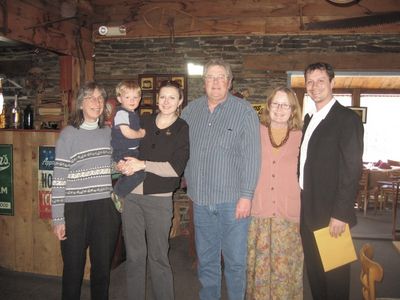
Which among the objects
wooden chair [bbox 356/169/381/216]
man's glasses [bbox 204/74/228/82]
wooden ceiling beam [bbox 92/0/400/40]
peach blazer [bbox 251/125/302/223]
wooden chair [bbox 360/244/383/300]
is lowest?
wooden chair [bbox 356/169/381/216]

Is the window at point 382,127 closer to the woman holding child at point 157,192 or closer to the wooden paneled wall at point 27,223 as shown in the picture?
the woman holding child at point 157,192

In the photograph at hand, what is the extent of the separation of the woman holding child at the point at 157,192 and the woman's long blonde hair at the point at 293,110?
0.58m

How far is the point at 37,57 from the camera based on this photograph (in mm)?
5305

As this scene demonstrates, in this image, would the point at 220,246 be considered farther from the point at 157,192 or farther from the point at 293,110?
the point at 293,110

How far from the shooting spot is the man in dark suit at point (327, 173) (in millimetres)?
1942

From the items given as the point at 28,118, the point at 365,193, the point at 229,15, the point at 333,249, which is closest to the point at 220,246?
the point at 333,249

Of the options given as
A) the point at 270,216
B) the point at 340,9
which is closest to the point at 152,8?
the point at 340,9

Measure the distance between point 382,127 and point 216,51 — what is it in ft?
22.7

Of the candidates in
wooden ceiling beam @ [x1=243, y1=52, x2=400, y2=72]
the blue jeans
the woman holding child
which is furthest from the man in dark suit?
wooden ceiling beam @ [x1=243, y1=52, x2=400, y2=72]

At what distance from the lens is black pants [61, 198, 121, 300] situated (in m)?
2.17

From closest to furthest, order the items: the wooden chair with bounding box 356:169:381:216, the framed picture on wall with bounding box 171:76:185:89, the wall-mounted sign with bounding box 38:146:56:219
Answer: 1. the wall-mounted sign with bounding box 38:146:56:219
2. the framed picture on wall with bounding box 171:76:185:89
3. the wooden chair with bounding box 356:169:381:216

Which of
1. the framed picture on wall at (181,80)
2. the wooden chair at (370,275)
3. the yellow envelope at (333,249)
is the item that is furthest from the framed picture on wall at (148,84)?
the wooden chair at (370,275)

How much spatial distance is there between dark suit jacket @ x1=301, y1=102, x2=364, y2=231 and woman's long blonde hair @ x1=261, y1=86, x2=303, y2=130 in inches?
9.6

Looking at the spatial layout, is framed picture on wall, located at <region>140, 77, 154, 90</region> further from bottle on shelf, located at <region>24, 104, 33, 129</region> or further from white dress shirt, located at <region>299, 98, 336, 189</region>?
white dress shirt, located at <region>299, 98, 336, 189</region>
